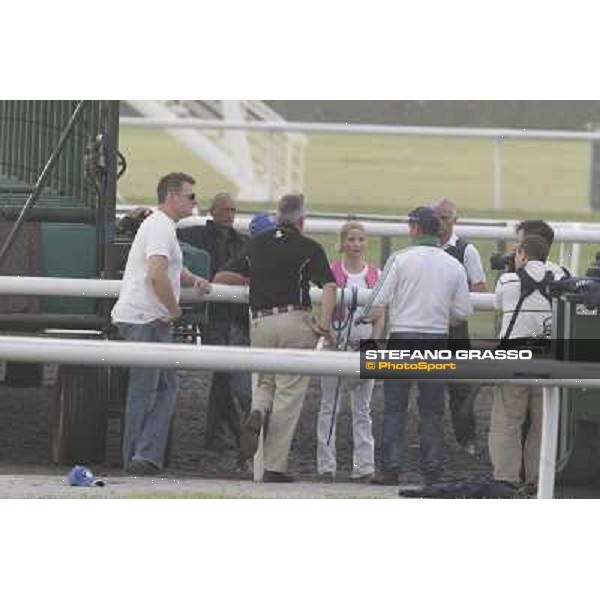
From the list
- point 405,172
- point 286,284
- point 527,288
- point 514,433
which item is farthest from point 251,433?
point 405,172

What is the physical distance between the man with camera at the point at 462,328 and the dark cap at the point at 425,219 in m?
0.92

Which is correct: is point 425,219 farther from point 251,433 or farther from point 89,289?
point 89,289

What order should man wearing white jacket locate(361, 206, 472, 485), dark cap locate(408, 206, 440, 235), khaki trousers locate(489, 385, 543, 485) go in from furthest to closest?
dark cap locate(408, 206, 440, 235)
man wearing white jacket locate(361, 206, 472, 485)
khaki trousers locate(489, 385, 543, 485)

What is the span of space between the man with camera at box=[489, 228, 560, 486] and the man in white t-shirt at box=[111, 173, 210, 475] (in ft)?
4.05

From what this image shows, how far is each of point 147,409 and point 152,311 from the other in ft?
1.32

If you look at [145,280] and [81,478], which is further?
[145,280]

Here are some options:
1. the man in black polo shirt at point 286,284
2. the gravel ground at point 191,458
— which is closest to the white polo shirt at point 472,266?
the gravel ground at point 191,458

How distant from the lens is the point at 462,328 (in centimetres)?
1115

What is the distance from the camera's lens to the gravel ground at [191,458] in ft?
29.4

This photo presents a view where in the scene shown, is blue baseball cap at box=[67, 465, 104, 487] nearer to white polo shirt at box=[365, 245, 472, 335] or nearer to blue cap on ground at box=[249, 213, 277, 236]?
white polo shirt at box=[365, 245, 472, 335]

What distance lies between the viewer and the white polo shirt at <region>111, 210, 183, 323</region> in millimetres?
9641

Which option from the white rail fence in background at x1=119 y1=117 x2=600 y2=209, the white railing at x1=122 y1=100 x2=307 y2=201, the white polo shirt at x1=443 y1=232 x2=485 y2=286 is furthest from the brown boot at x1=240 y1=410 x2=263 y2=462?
the white railing at x1=122 y1=100 x2=307 y2=201

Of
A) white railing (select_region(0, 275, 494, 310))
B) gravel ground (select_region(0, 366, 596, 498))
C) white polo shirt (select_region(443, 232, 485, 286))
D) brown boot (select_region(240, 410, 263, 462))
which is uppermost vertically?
white polo shirt (select_region(443, 232, 485, 286))
